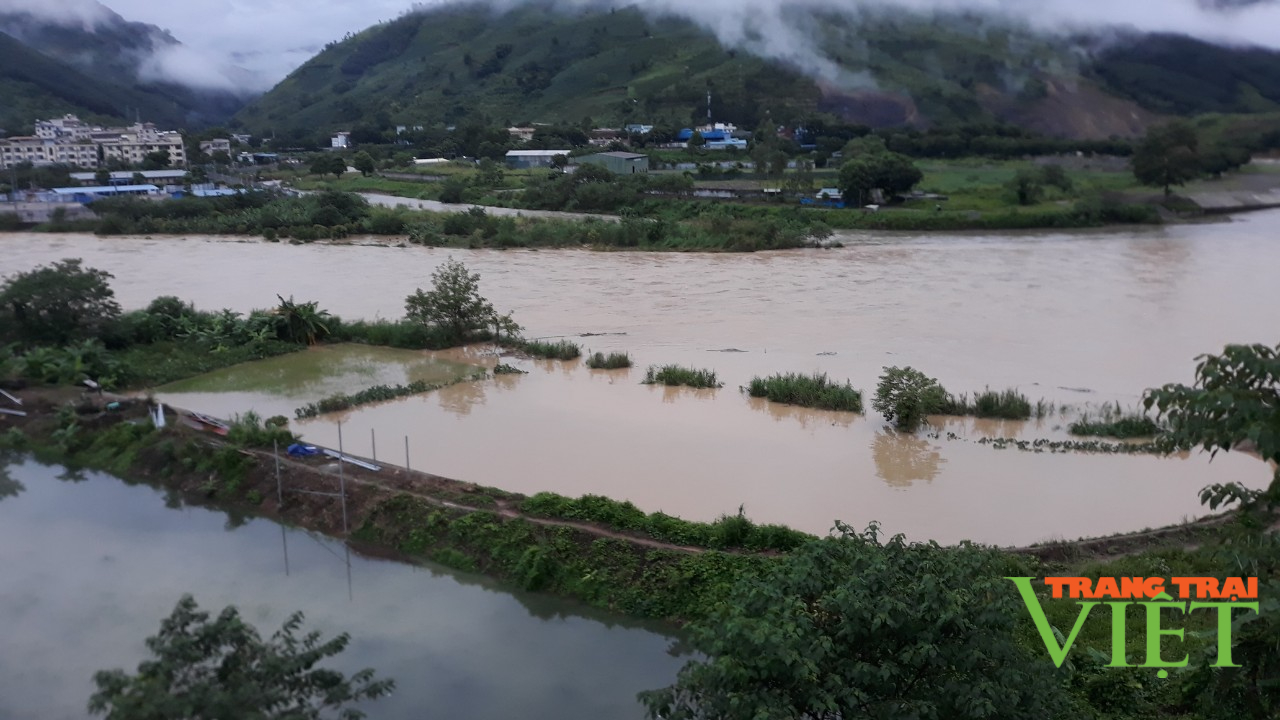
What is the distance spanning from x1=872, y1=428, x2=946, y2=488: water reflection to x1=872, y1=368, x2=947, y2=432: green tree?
0.17m

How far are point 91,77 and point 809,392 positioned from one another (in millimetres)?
79738

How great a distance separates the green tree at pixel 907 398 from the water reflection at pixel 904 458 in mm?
173

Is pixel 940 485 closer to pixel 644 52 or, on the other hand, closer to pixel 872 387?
pixel 872 387

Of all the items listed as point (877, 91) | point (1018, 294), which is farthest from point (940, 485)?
point (877, 91)

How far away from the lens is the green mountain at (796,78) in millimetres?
39031

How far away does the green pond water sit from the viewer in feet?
34.3

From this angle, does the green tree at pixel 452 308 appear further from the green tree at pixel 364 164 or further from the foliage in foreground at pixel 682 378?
the green tree at pixel 364 164

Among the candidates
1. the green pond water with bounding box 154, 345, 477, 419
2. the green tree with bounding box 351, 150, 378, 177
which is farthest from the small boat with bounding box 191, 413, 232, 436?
the green tree with bounding box 351, 150, 378, 177

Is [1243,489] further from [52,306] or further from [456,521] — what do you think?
[52,306]

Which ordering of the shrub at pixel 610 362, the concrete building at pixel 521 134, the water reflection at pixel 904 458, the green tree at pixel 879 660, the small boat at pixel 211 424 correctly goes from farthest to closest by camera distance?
the concrete building at pixel 521 134, the shrub at pixel 610 362, the small boat at pixel 211 424, the water reflection at pixel 904 458, the green tree at pixel 879 660

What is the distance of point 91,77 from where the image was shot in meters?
73.6

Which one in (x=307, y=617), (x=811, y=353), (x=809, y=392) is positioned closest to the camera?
(x=307, y=617)

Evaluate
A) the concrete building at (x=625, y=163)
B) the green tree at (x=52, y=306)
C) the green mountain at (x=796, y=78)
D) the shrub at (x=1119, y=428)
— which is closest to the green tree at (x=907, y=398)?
the shrub at (x=1119, y=428)

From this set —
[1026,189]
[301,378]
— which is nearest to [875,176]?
[1026,189]
